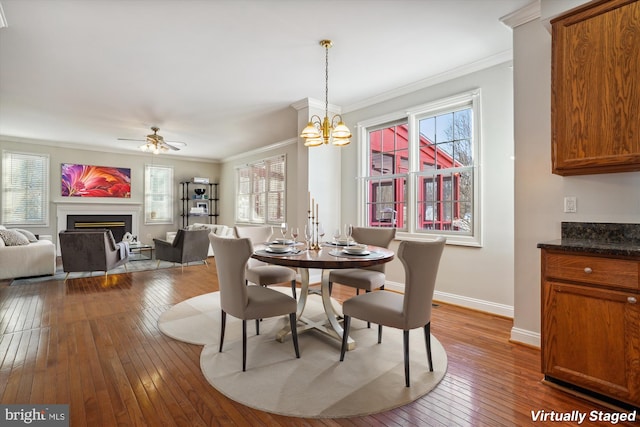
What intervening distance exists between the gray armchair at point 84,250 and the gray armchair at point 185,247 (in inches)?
39.9

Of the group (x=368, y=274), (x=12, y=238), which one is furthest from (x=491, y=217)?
(x=12, y=238)

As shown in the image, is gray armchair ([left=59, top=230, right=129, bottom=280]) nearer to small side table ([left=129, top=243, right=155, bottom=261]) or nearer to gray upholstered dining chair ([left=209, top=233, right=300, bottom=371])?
small side table ([left=129, top=243, right=155, bottom=261])

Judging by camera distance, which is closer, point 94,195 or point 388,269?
point 388,269

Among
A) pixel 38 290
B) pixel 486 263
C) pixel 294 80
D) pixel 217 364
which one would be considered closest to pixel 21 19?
pixel 294 80

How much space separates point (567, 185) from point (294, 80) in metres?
3.03

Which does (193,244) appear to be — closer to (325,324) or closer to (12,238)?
(12,238)

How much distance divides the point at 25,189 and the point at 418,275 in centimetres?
863

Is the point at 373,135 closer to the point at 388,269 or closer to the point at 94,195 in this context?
the point at 388,269

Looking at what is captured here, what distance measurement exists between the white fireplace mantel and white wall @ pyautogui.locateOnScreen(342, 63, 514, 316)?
25.3 ft

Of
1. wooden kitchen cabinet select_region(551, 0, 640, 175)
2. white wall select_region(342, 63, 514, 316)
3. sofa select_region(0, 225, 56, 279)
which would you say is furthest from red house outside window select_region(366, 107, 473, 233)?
sofa select_region(0, 225, 56, 279)

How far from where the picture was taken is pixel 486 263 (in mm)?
3447

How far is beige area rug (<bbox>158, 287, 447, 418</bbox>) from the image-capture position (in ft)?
6.07

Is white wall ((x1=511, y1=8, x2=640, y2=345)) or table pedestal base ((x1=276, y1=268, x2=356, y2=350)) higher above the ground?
white wall ((x1=511, y1=8, x2=640, y2=345))

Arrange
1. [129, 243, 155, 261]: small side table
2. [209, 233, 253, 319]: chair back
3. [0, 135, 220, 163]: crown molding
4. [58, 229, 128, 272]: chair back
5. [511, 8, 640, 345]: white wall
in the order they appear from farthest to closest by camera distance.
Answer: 1. [0, 135, 220, 163]: crown molding
2. [129, 243, 155, 261]: small side table
3. [58, 229, 128, 272]: chair back
4. [511, 8, 640, 345]: white wall
5. [209, 233, 253, 319]: chair back
